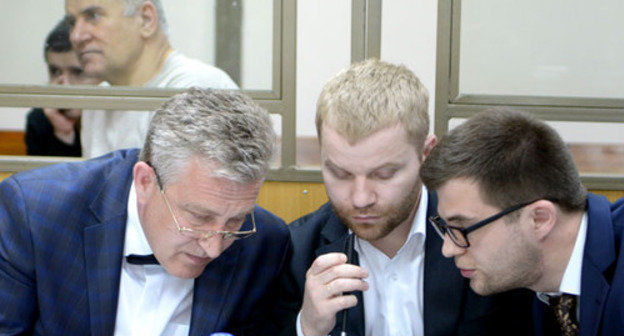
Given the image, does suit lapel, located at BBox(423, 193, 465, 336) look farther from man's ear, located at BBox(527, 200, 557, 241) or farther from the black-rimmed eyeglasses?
man's ear, located at BBox(527, 200, 557, 241)

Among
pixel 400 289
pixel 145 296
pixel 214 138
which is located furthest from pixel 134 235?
pixel 400 289

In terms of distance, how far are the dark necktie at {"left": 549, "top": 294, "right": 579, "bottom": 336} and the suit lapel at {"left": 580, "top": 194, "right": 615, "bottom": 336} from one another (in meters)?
0.09

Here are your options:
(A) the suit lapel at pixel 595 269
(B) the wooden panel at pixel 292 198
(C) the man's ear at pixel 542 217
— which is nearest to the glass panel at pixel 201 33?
(B) the wooden panel at pixel 292 198

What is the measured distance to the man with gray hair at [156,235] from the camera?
1831mm

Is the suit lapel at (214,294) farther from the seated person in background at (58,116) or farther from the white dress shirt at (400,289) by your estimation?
the seated person in background at (58,116)

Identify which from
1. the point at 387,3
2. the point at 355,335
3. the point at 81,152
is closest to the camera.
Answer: the point at 355,335

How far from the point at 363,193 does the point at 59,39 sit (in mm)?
1588

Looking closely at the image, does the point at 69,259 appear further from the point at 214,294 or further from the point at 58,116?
the point at 58,116

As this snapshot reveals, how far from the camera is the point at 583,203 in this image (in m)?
1.90

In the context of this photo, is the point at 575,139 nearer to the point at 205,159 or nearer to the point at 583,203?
the point at 583,203

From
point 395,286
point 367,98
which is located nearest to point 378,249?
point 395,286

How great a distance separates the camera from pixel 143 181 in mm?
1915

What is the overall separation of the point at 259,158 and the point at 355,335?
65 cm

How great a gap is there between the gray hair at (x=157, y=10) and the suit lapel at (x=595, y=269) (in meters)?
1.78
